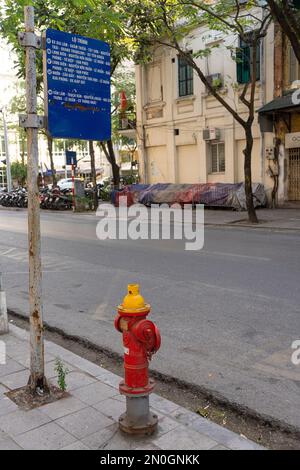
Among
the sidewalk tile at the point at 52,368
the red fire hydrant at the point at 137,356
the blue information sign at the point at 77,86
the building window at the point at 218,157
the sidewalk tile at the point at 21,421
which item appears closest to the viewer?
the red fire hydrant at the point at 137,356

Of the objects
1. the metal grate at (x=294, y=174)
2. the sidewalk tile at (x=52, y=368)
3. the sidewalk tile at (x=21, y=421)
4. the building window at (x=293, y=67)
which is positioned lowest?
the sidewalk tile at (x=21, y=421)

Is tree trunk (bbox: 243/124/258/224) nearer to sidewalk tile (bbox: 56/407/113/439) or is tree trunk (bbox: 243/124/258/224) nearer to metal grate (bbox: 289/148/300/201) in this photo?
metal grate (bbox: 289/148/300/201)

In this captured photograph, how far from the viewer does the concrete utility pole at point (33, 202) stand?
366 cm

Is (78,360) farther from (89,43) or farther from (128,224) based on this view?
(128,224)

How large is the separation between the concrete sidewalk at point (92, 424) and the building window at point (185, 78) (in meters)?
20.7

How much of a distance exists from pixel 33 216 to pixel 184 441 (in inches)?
76.0

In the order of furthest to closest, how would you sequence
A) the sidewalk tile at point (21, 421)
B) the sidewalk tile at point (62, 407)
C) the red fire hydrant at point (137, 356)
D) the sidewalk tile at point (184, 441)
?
1. the sidewalk tile at point (62, 407)
2. the sidewalk tile at point (21, 421)
3. the red fire hydrant at point (137, 356)
4. the sidewalk tile at point (184, 441)

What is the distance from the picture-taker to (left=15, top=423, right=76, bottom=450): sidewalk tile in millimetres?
3051

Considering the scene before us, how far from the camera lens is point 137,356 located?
3.20m

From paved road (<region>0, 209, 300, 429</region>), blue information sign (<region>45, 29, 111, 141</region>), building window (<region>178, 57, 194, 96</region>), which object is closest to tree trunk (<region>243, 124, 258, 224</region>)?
paved road (<region>0, 209, 300, 429</region>)

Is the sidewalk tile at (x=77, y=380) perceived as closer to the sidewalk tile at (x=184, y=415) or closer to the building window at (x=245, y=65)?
the sidewalk tile at (x=184, y=415)

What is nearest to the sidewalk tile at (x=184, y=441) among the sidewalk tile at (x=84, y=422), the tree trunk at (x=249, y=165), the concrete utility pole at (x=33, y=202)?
the sidewalk tile at (x=84, y=422)

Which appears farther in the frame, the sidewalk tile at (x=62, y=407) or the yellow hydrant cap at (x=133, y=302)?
the sidewalk tile at (x=62, y=407)

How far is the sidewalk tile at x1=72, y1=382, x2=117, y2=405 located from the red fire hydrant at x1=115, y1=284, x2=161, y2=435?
1.53 feet
